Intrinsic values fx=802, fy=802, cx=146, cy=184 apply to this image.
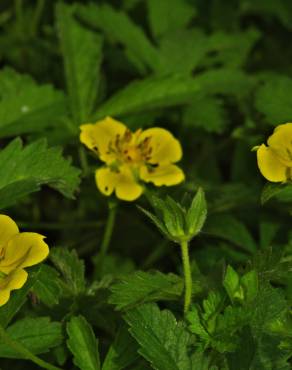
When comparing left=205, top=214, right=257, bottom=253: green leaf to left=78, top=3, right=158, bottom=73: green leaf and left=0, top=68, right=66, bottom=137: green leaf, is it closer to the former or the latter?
left=0, top=68, right=66, bottom=137: green leaf

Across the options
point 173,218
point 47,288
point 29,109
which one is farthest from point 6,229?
point 29,109

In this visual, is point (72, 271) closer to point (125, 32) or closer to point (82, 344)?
point (82, 344)

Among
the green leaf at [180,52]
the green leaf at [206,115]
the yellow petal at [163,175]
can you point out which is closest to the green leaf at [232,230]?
the yellow petal at [163,175]

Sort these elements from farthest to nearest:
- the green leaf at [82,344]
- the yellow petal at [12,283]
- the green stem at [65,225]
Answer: the green stem at [65,225] < the green leaf at [82,344] < the yellow petal at [12,283]

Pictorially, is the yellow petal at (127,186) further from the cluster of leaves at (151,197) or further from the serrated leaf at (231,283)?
the serrated leaf at (231,283)

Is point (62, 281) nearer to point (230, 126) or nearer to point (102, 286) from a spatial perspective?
point (102, 286)

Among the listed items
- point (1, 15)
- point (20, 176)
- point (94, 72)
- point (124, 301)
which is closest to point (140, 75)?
point (94, 72)

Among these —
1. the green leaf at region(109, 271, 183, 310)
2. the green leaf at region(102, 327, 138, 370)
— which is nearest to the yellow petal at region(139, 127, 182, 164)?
the green leaf at region(109, 271, 183, 310)
